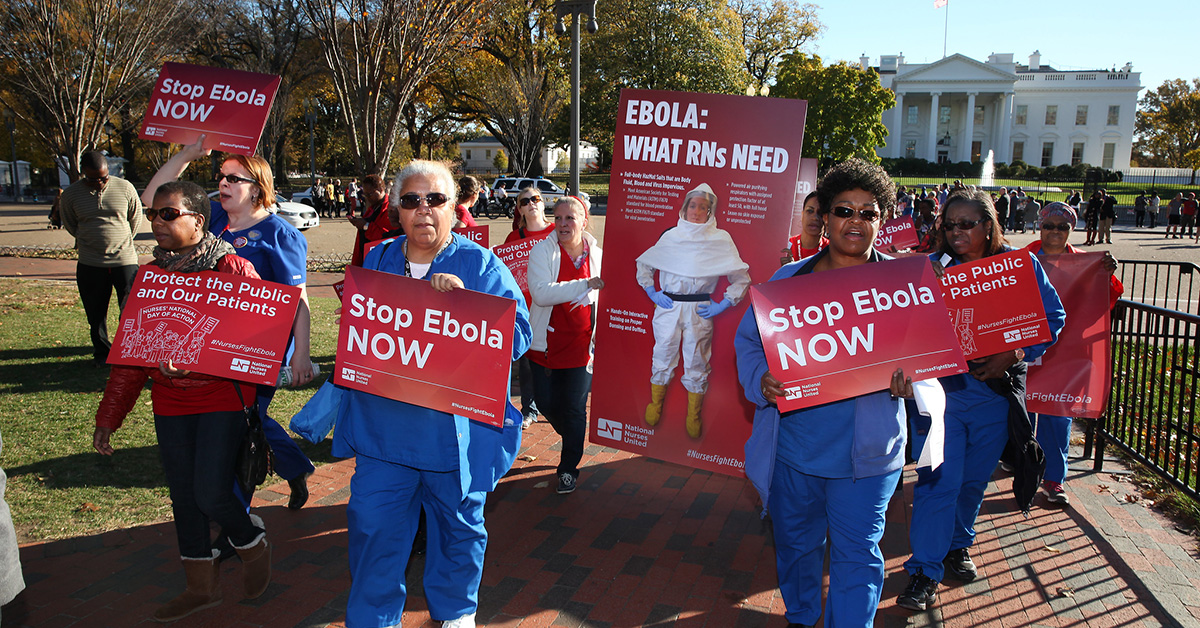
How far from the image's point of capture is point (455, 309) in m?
2.94

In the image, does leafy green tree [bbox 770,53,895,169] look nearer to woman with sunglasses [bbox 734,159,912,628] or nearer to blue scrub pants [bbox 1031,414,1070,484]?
blue scrub pants [bbox 1031,414,1070,484]

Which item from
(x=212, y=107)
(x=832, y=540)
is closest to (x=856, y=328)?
(x=832, y=540)


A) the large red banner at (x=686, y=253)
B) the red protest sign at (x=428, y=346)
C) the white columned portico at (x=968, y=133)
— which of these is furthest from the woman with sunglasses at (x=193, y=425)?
the white columned portico at (x=968, y=133)

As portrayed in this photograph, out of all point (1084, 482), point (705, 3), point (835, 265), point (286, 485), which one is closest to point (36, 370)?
point (286, 485)

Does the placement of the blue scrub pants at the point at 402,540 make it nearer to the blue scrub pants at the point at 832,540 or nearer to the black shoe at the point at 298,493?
the blue scrub pants at the point at 832,540

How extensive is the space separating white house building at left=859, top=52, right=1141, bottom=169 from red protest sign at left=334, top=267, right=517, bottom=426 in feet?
261

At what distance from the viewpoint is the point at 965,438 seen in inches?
144

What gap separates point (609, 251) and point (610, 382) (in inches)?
30.5

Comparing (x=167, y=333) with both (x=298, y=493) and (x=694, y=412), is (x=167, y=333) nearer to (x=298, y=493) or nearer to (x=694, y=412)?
(x=298, y=493)

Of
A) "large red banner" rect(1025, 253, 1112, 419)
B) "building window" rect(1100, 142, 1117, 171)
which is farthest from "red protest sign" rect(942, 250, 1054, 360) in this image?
"building window" rect(1100, 142, 1117, 171)

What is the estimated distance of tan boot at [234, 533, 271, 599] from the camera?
3.47 metres

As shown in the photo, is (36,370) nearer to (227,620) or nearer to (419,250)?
(227,620)

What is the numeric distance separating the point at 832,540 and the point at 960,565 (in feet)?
4.48

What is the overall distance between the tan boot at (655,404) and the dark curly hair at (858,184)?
5.34 feet
